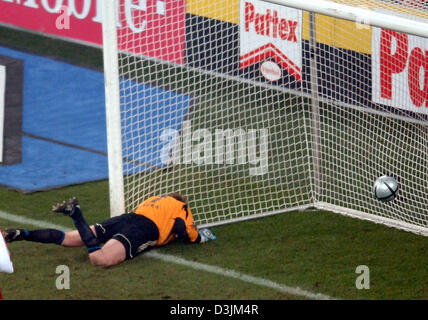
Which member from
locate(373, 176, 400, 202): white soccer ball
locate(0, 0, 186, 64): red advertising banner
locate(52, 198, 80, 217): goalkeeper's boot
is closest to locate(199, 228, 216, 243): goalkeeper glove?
locate(52, 198, 80, 217): goalkeeper's boot

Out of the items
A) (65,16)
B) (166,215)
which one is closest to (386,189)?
(166,215)

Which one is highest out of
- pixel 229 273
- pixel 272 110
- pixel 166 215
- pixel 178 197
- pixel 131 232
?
pixel 272 110

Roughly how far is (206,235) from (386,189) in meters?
1.53

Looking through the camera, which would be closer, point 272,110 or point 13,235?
point 13,235

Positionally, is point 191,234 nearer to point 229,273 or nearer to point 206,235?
point 206,235

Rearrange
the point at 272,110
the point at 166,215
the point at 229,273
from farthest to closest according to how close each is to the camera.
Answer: the point at 272,110 < the point at 166,215 < the point at 229,273

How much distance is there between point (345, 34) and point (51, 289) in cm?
406

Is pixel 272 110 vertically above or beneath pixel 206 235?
above

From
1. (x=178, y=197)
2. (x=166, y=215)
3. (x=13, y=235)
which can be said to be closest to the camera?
(x=13, y=235)

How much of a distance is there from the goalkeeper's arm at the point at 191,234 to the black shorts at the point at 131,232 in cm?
18

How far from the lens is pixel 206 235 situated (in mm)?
7445

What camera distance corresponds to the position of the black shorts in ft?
22.9

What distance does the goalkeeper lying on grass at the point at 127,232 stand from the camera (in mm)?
6941

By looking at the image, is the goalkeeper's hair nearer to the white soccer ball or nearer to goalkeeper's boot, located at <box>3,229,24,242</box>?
goalkeeper's boot, located at <box>3,229,24,242</box>
